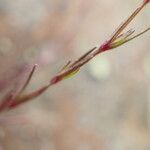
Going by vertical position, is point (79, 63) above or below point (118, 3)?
below

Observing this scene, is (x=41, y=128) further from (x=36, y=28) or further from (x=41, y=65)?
(x=36, y=28)

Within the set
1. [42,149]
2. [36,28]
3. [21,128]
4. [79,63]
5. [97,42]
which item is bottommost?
[79,63]

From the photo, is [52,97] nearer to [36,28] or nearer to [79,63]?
[36,28]

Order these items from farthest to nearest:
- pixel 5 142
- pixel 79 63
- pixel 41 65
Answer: pixel 41 65 < pixel 5 142 < pixel 79 63

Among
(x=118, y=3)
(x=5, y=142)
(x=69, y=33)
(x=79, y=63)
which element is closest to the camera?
(x=79, y=63)

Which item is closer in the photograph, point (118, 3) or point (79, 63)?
point (79, 63)

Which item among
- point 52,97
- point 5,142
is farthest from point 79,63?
point 52,97
